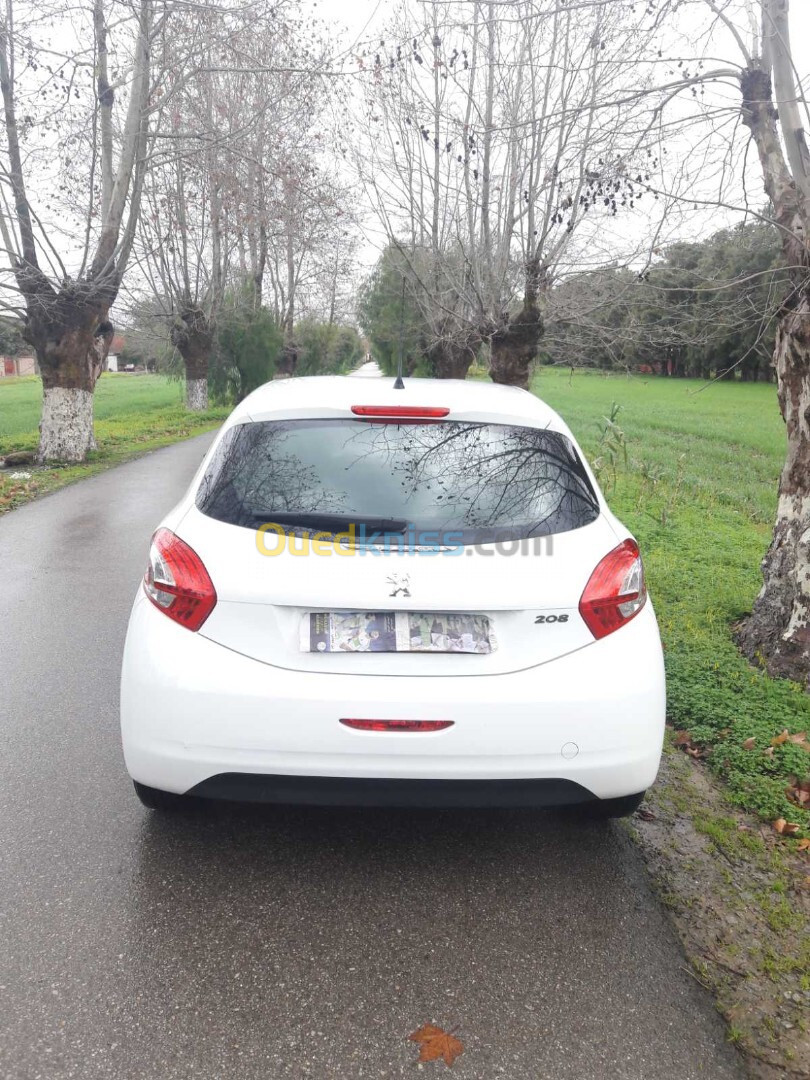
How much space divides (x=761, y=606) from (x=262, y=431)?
3.47 meters

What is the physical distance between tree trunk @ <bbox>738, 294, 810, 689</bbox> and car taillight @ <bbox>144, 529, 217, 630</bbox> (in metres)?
3.45

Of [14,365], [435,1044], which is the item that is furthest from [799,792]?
[14,365]

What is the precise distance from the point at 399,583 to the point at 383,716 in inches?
16.6

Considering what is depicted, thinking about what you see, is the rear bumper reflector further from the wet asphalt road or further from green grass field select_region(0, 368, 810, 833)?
green grass field select_region(0, 368, 810, 833)

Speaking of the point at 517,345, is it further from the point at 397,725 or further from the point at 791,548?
the point at 397,725

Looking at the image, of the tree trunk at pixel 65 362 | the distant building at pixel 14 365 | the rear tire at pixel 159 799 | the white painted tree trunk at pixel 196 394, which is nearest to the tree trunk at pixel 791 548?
the rear tire at pixel 159 799

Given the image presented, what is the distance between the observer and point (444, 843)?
3277 millimetres

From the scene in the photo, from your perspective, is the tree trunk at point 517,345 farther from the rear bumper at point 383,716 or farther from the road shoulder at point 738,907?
the rear bumper at point 383,716

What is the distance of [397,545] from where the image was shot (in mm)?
2809

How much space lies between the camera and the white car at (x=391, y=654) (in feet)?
8.79

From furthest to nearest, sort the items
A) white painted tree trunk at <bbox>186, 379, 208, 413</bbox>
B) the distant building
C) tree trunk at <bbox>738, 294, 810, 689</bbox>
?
the distant building < white painted tree trunk at <bbox>186, 379, 208, 413</bbox> < tree trunk at <bbox>738, 294, 810, 689</bbox>

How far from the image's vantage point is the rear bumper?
266 centimetres

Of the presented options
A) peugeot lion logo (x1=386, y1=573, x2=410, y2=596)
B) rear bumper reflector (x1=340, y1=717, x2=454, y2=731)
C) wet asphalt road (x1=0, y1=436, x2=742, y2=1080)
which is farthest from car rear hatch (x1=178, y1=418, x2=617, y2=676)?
wet asphalt road (x1=0, y1=436, x2=742, y2=1080)

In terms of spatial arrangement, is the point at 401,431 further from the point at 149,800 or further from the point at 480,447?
the point at 149,800
